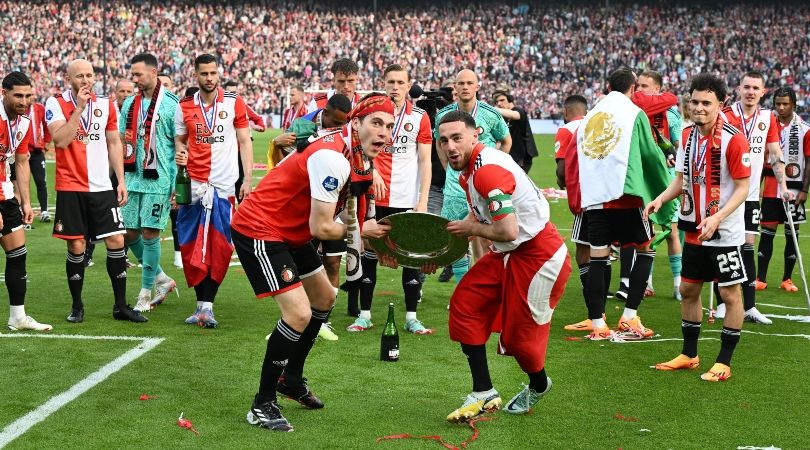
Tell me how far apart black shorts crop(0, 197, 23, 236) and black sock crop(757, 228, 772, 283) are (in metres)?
7.94

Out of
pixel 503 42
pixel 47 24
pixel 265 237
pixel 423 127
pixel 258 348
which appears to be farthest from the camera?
pixel 503 42

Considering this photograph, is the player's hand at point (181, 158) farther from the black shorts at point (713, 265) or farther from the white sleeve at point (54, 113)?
the black shorts at point (713, 265)

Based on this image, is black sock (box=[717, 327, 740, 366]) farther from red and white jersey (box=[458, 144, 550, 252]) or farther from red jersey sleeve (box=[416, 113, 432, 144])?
red jersey sleeve (box=[416, 113, 432, 144])

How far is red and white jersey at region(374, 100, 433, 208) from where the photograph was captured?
29.2 feet

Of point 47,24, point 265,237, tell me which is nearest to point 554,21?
point 47,24

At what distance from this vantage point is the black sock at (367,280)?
8.88 m

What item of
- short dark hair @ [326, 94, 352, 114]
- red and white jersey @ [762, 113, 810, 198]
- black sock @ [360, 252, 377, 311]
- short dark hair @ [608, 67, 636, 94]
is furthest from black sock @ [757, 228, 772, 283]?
short dark hair @ [326, 94, 352, 114]

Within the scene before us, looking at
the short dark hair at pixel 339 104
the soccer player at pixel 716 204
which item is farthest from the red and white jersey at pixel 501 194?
the short dark hair at pixel 339 104

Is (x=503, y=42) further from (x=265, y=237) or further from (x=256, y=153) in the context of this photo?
(x=265, y=237)

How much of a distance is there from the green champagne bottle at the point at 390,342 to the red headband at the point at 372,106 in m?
2.18

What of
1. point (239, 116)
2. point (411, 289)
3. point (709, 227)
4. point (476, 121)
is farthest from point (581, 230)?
point (239, 116)

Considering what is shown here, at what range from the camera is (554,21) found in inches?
2082

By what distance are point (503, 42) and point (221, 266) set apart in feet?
146

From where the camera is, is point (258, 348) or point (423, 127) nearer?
point (258, 348)
